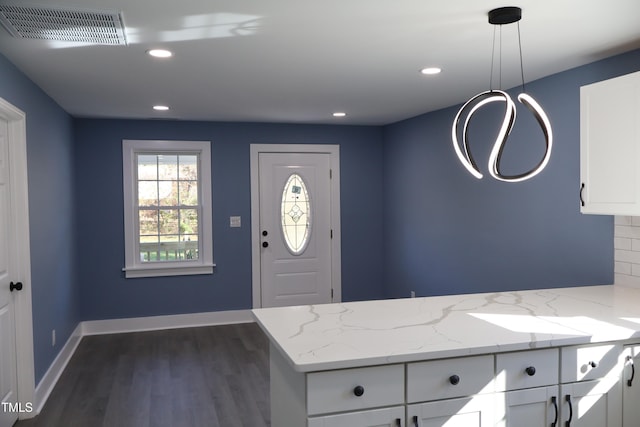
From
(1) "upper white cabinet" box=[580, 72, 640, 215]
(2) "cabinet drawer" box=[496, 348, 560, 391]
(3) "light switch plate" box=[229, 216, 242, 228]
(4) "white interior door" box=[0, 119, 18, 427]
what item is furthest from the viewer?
(3) "light switch plate" box=[229, 216, 242, 228]

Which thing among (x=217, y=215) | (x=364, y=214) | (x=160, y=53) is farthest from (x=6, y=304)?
(x=364, y=214)

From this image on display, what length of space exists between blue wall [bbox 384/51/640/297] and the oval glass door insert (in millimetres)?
970

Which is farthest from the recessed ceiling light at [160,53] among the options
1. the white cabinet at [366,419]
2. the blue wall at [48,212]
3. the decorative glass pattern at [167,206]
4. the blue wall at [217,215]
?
the decorative glass pattern at [167,206]

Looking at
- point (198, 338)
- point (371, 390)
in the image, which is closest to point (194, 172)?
point (198, 338)

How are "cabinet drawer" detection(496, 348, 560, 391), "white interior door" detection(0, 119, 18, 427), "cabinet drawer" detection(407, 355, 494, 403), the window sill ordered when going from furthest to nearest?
the window sill < "white interior door" detection(0, 119, 18, 427) < "cabinet drawer" detection(496, 348, 560, 391) < "cabinet drawer" detection(407, 355, 494, 403)

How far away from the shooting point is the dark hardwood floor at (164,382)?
12.1ft

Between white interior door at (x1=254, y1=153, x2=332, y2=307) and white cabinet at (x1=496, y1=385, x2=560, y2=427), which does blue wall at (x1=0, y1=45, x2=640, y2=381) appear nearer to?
white interior door at (x1=254, y1=153, x2=332, y2=307)

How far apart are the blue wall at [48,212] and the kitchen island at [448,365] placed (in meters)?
2.08

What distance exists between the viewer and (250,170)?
20.7 feet

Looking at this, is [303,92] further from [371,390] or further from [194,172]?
[371,390]

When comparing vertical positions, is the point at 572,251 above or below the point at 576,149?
below

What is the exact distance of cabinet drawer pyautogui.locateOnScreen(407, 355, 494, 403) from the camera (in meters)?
2.16

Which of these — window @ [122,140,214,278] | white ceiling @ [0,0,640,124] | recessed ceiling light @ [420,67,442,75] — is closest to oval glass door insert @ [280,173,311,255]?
window @ [122,140,214,278]

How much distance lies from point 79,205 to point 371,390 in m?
4.67
